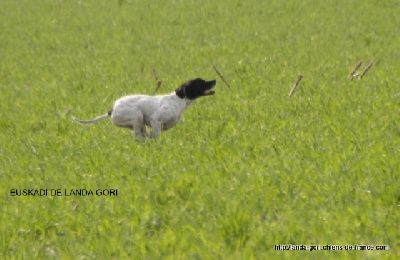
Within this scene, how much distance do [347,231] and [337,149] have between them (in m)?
2.22

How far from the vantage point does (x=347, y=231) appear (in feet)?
15.5

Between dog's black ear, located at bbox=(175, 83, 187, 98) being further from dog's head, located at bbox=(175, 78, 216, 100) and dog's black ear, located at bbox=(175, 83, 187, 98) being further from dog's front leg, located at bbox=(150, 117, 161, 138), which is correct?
dog's front leg, located at bbox=(150, 117, 161, 138)

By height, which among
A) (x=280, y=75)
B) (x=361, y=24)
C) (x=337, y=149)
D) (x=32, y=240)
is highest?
(x=361, y=24)

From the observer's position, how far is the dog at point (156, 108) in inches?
306

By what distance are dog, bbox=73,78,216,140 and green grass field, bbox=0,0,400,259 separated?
0.82 feet

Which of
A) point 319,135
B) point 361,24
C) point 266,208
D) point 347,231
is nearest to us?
point 347,231

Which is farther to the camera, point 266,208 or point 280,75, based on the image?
point 280,75

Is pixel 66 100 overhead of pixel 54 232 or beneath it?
overhead

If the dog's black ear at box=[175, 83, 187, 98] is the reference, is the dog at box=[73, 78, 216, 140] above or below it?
below

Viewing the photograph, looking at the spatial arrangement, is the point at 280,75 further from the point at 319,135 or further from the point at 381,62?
the point at 319,135

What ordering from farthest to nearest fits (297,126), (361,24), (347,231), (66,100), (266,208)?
(361,24) → (66,100) → (297,126) → (266,208) → (347,231)

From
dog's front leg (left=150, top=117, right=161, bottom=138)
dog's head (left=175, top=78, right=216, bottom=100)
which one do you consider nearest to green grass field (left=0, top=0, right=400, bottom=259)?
dog's front leg (left=150, top=117, right=161, bottom=138)

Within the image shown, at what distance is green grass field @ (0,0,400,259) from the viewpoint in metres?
4.96

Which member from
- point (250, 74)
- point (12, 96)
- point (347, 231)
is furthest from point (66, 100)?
point (347, 231)
